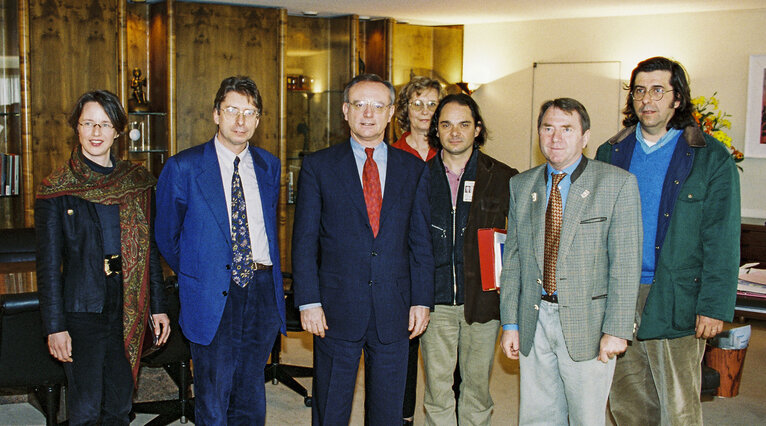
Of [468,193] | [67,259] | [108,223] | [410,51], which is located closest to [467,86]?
[410,51]

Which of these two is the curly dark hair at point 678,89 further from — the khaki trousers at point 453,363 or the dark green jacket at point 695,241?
the khaki trousers at point 453,363

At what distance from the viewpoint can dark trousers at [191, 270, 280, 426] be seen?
9.11ft

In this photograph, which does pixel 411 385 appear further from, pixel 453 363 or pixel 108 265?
pixel 108 265

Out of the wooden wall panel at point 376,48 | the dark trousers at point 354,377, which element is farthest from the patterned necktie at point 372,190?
the wooden wall panel at point 376,48

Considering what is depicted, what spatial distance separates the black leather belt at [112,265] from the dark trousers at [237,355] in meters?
0.42

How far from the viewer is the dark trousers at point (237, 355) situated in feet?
9.11

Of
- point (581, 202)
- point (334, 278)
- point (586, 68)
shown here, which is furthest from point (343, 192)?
point (586, 68)

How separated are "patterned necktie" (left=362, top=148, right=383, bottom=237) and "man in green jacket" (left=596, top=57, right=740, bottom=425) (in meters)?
1.02

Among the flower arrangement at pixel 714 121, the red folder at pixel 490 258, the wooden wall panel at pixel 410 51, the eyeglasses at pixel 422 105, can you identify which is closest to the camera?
the red folder at pixel 490 258

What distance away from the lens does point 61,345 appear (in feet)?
8.30

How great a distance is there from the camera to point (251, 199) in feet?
9.25

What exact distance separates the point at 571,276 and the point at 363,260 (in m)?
0.78

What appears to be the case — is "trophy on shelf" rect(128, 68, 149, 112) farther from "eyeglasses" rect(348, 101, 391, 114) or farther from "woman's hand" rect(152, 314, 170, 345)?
"eyeglasses" rect(348, 101, 391, 114)

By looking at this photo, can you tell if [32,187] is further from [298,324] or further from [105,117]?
[105,117]
